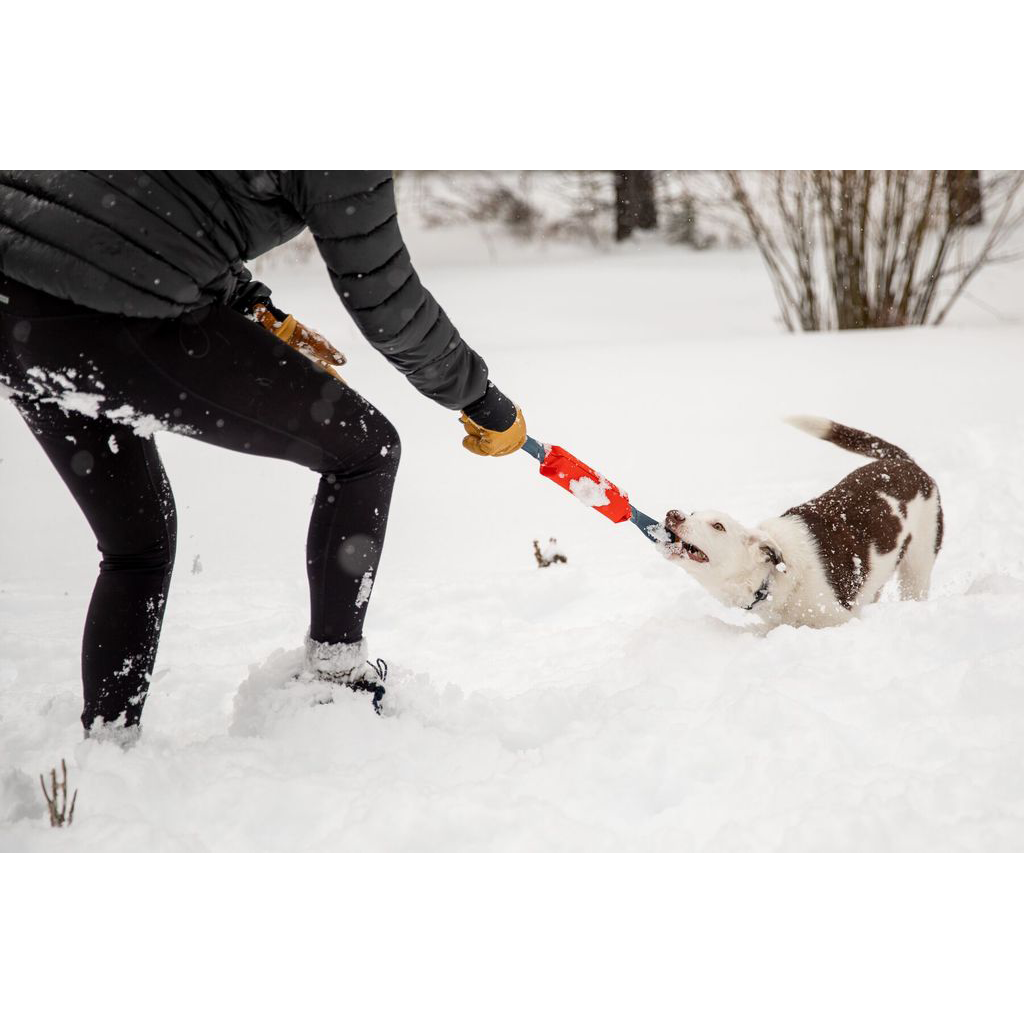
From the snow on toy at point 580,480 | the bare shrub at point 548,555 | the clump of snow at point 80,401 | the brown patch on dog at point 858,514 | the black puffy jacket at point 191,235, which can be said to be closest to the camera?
the black puffy jacket at point 191,235

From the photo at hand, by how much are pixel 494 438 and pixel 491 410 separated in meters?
0.08

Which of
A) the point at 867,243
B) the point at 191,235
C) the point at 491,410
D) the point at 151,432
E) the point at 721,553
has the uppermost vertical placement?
the point at 191,235

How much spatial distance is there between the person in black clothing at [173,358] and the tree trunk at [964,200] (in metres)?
1.87

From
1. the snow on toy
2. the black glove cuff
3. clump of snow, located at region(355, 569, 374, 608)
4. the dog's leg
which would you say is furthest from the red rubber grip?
the dog's leg

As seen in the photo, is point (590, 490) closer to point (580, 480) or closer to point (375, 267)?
point (580, 480)

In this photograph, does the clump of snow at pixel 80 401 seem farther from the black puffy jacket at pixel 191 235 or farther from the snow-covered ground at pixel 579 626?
the snow-covered ground at pixel 579 626

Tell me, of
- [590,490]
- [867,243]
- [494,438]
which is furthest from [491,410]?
[867,243]

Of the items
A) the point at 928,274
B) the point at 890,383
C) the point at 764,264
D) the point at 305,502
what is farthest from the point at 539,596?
the point at 928,274

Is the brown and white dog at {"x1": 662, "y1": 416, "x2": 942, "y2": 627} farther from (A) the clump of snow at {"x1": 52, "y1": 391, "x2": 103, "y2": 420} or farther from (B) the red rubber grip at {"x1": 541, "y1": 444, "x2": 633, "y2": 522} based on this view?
(A) the clump of snow at {"x1": 52, "y1": 391, "x2": 103, "y2": 420}

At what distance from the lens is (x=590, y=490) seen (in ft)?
6.76

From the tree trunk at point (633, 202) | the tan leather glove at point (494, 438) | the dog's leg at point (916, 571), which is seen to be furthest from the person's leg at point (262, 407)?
the dog's leg at point (916, 571)

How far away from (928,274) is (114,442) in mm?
3435

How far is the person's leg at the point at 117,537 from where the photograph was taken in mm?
1367

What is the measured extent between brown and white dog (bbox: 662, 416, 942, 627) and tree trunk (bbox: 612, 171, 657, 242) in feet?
2.49
